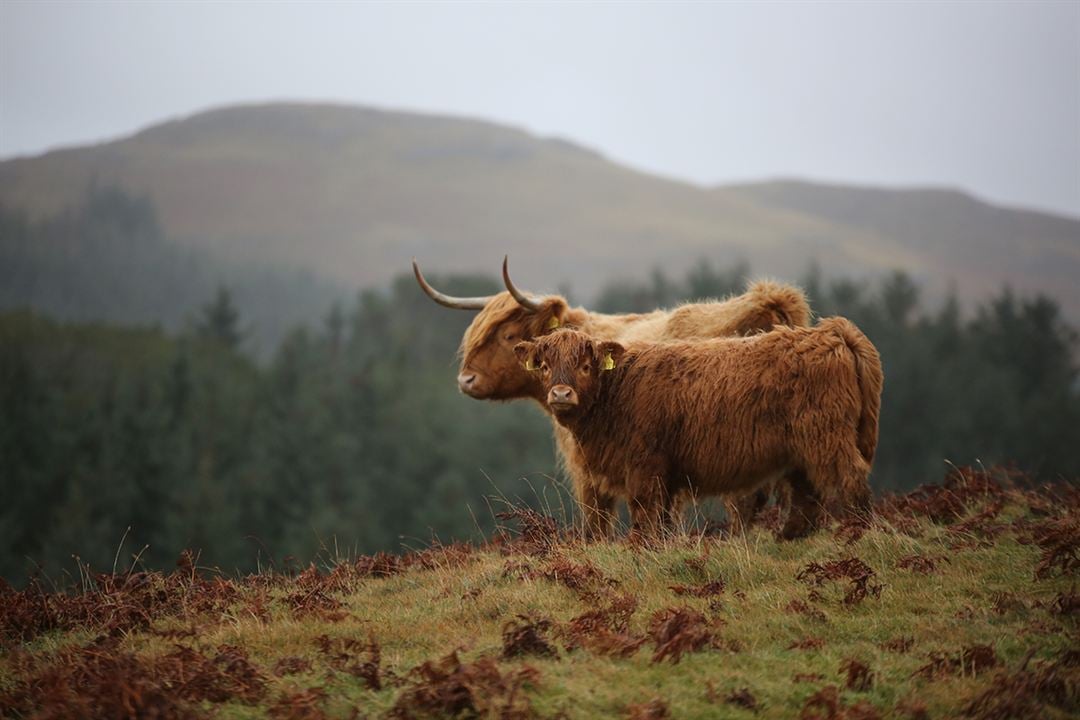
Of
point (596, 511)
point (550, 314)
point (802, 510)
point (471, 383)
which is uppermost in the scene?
point (550, 314)

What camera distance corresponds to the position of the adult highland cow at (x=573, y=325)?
30.4ft

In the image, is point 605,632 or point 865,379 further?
point 865,379

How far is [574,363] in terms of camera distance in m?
8.15

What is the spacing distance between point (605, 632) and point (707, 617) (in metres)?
0.66

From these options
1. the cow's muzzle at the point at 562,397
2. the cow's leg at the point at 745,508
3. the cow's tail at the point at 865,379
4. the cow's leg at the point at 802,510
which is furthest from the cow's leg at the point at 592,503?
the cow's tail at the point at 865,379

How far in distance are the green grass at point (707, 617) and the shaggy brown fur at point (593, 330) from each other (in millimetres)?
966

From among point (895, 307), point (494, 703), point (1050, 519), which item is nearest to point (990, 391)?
point (895, 307)

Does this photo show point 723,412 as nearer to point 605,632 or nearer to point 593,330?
point 605,632

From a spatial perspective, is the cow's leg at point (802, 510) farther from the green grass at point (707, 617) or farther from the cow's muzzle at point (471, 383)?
the cow's muzzle at point (471, 383)

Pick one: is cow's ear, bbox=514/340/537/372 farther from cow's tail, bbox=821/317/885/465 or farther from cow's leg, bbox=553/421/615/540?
cow's tail, bbox=821/317/885/465

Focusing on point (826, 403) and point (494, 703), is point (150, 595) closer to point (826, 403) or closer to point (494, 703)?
point (494, 703)

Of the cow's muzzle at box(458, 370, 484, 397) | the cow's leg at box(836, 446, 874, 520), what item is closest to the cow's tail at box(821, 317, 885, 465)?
the cow's leg at box(836, 446, 874, 520)

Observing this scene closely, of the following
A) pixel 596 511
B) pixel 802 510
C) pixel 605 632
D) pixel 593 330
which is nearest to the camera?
pixel 605 632

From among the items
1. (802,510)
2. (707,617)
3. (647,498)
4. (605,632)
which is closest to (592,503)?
(647,498)
